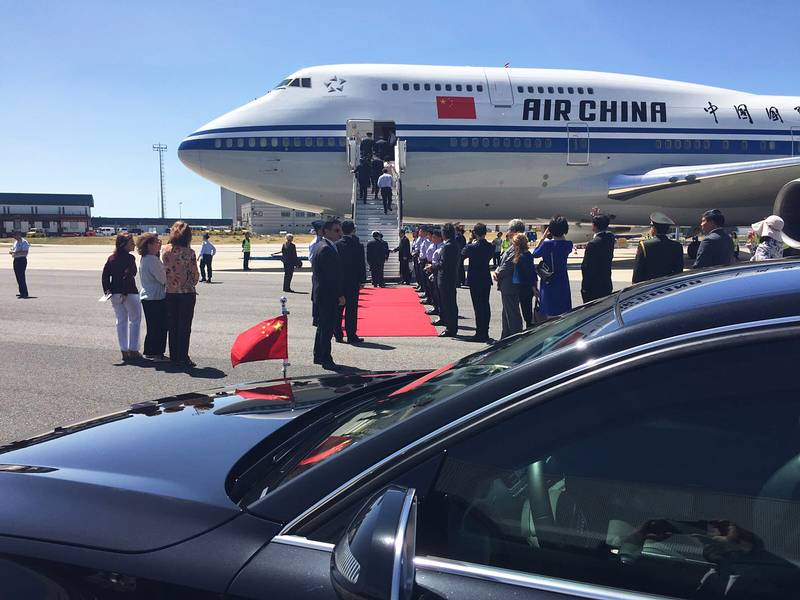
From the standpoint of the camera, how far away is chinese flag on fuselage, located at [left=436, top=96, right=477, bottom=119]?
68.4 feet

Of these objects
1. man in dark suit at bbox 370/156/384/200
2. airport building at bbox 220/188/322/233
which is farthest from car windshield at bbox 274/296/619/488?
airport building at bbox 220/188/322/233

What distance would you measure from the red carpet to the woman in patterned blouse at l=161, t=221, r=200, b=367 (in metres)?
3.02

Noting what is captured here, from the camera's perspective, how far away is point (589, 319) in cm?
205

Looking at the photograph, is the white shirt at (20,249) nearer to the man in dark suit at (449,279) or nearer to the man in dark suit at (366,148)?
the man in dark suit at (366,148)

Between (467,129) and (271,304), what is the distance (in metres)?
10.1

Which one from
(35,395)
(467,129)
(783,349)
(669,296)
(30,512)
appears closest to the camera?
(783,349)

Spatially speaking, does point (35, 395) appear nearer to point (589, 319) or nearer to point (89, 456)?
point (89, 456)

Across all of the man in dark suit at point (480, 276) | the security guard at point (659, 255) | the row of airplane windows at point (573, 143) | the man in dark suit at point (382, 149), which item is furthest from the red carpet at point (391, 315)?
the man in dark suit at point (382, 149)

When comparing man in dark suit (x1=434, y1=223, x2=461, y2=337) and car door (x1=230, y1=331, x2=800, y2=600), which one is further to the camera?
man in dark suit (x1=434, y1=223, x2=461, y2=337)

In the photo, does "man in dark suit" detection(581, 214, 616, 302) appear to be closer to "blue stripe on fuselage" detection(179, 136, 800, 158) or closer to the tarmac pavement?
the tarmac pavement

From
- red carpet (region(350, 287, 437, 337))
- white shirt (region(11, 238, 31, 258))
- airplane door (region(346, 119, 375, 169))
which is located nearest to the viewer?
red carpet (region(350, 287, 437, 337))

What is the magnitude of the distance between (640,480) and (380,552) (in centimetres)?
65

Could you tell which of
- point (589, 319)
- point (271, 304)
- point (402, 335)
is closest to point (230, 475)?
point (589, 319)

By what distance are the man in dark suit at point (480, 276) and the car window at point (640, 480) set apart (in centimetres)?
786
